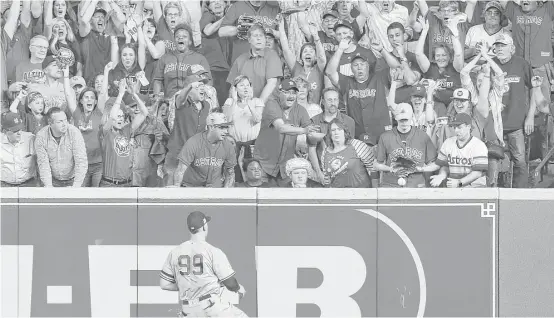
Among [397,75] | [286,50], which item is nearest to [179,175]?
[286,50]

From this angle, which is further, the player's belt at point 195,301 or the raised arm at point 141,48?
the raised arm at point 141,48

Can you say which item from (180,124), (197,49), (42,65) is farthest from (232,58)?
(42,65)

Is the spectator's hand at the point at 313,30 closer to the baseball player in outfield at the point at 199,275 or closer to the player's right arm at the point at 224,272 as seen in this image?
the baseball player in outfield at the point at 199,275

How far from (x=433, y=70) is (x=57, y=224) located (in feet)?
17.6

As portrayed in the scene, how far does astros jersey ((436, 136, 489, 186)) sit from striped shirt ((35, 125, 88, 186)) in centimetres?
451

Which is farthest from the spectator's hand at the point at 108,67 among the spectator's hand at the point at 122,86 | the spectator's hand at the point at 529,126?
the spectator's hand at the point at 529,126

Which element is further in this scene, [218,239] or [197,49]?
[197,49]

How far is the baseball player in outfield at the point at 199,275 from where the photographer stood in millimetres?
12336

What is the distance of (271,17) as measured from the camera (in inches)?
637

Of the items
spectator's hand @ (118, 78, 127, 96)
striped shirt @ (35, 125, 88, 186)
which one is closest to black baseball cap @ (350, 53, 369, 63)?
spectator's hand @ (118, 78, 127, 96)

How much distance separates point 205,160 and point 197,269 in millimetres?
2495

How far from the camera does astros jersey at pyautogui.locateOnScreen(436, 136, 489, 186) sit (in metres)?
14.2

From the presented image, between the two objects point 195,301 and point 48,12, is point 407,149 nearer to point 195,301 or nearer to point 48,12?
point 195,301

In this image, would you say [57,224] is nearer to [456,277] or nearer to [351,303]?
[351,303]
